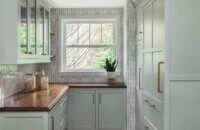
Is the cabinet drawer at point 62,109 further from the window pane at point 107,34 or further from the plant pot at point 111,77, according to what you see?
the window pane at point 107,34

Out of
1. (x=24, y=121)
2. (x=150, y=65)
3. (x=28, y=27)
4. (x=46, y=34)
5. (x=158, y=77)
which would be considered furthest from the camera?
(x=46, y=34)

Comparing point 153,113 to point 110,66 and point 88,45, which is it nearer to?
point 110,66

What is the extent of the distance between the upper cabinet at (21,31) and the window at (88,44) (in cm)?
123

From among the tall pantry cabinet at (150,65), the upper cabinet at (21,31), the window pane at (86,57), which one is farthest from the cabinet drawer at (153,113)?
the window pane at (86,57)

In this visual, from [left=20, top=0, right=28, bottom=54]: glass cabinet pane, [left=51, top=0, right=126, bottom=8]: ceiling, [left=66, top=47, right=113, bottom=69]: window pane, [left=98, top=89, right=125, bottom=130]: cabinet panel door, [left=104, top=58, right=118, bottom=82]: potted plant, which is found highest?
[left=51, top=0, right=126, bottom=8]: ceiling

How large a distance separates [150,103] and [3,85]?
1725 mm

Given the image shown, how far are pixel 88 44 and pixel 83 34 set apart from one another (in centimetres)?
22

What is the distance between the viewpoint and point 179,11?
2.24 metres

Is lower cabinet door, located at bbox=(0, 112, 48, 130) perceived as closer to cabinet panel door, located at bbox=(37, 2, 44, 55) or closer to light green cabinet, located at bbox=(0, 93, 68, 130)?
light green cabinet, located at bbox=(0, 93, 68, 130)

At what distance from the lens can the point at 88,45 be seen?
4625mm

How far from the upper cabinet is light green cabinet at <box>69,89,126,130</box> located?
1098mm

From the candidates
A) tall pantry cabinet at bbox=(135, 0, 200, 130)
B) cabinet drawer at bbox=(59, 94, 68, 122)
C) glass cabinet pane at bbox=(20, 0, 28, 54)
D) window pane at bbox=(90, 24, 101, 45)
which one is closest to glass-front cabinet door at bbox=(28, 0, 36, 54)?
glass cabinet pane at bbox=(20, 0, 28, 54)

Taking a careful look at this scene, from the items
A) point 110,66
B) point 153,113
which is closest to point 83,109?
point 110,66

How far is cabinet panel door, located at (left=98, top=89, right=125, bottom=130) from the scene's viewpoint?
405 cm
